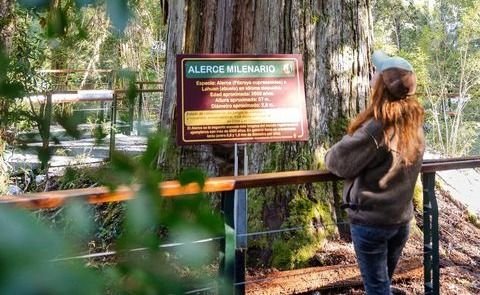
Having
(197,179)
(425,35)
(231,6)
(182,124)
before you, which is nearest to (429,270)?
(182,124)

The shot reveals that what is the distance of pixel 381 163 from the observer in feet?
7.52

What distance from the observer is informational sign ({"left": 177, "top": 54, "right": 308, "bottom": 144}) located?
2863mm

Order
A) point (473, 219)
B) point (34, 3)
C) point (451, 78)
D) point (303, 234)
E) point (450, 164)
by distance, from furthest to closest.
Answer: point (451, 78), point (473, 219), point (303, 234), point (450, 164), point (34, 3)

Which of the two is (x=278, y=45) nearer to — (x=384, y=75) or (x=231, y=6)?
(x=231, y=6)

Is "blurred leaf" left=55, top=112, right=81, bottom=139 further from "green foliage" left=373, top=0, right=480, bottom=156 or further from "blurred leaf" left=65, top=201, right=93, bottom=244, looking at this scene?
"green foliage" left=373, top=0, right=480, bottom=156

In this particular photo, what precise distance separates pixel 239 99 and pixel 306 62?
89 centimetres

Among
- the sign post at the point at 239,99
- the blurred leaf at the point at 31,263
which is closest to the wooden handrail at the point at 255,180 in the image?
the sign post at the point at 239,99

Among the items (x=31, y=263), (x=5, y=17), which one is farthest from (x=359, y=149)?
(x=31, y=263)

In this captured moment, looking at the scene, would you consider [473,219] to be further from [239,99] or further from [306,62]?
[239,99]

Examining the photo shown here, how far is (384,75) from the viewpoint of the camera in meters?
2.25

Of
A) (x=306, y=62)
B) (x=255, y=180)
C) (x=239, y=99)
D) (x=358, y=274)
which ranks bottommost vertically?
(x=358, y=274)

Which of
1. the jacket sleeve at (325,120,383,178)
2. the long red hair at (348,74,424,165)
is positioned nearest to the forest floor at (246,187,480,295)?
A: the jacket sleeve at (325,120,383,178)

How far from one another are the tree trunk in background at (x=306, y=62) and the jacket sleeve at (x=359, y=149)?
137cm

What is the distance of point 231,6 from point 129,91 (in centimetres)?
338
